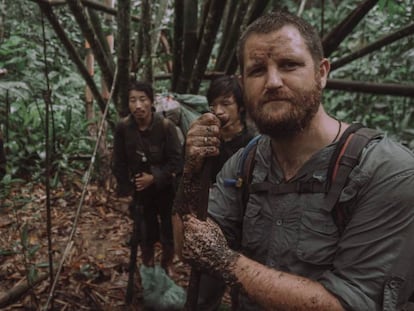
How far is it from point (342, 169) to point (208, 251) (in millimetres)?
584

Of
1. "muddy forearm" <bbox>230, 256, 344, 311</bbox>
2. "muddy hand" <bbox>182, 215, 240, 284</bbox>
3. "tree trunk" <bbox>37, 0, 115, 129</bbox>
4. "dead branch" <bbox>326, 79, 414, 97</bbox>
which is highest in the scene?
"tree trunk" <bbox>37, 0, 115, 129</bbox>

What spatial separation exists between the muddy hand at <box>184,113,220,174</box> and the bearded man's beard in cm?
19

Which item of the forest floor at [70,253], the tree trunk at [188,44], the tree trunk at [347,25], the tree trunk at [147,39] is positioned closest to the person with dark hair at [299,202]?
the forest floor at [70,253]

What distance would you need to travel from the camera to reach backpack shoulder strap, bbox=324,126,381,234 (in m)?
1.42

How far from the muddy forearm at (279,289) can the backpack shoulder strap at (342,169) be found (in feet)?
A: 0.80

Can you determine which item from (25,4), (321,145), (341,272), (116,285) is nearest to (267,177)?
(321,145)

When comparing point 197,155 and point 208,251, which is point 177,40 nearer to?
point 197,155

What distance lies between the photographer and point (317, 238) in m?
1.47

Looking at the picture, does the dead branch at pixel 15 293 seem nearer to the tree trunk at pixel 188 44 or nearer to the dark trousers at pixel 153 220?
the dark trousers at pixel 153 220

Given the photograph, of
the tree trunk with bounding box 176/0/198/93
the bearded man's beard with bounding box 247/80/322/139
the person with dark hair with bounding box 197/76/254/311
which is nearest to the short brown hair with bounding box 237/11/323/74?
the bearded man's beard with bounding box 247/80/322/139

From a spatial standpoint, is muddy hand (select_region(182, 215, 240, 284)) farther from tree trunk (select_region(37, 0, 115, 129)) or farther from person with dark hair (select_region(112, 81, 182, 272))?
tree trunk (select_region(37, 0, 115, 129))

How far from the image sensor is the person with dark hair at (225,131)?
3.20m

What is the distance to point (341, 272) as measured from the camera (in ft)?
4.43

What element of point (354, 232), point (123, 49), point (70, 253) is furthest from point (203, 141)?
point (70, 253)
